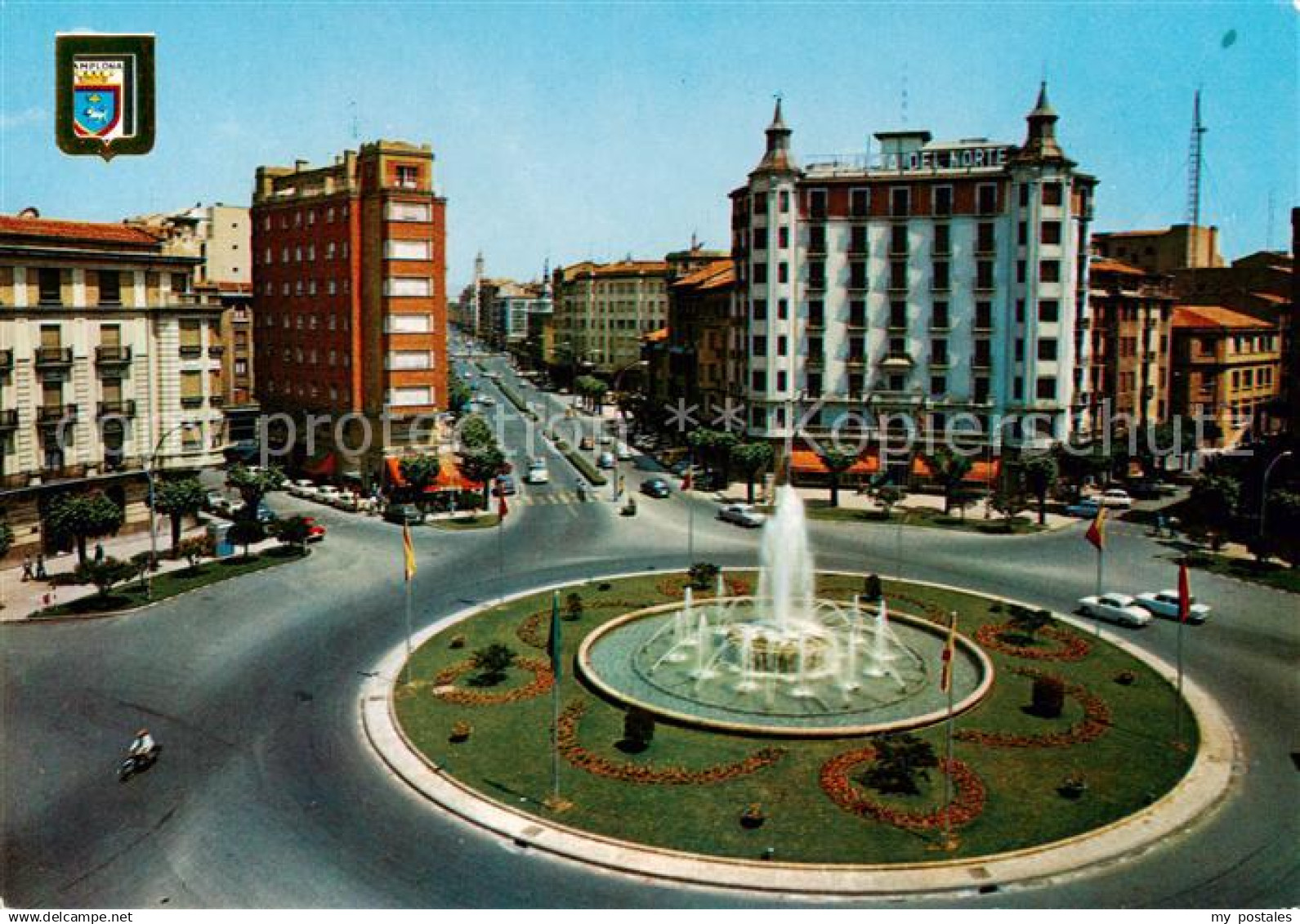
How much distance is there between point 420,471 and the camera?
72.4 meters

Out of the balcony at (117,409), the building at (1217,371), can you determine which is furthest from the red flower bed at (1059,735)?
the building at (1217,371)

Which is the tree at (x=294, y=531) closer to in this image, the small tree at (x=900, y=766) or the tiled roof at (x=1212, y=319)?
the small tree at (x=900, y=766)

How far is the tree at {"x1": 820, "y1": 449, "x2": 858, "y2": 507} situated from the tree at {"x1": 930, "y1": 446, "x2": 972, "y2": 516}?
604cm

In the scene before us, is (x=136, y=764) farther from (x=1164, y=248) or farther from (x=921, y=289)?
(x=1164, y=248)

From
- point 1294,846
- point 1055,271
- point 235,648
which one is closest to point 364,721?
point 235,648

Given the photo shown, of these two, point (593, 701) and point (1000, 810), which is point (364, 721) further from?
point (1000, 810)

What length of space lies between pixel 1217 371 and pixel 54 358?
317 feet

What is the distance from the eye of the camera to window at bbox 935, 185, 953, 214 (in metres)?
78.2

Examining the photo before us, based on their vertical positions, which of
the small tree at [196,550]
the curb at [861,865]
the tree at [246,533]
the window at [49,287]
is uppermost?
the window at [49,287]

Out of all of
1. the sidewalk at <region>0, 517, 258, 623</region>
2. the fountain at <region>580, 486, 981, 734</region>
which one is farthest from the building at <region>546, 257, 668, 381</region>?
the fountain at <region>580, 486, 981, 734</region>

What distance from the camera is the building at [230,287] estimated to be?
300 feet

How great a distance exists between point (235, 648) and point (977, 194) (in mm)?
60204

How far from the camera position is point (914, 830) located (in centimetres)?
2764

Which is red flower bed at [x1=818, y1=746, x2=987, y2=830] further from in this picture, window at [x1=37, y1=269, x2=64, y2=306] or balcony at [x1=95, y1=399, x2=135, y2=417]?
window at [x1=37, y1=269, x2=64, y2=306]
